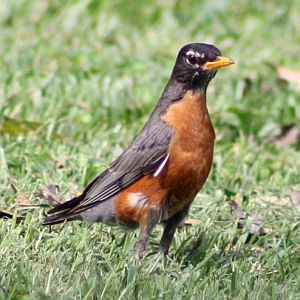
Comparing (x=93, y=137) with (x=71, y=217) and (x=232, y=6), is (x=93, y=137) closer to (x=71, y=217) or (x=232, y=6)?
(x=71, y=217)

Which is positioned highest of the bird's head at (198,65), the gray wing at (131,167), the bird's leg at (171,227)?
→ the bird's head at (198,65)

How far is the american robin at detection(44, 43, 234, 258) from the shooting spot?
5020 mm

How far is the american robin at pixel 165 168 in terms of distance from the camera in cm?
502

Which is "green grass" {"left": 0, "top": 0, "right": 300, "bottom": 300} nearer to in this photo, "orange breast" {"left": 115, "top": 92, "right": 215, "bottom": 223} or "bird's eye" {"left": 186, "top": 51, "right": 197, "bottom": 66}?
"orange breast" {"left": 115, "top": 92, "right": 215, "bottom": 223}

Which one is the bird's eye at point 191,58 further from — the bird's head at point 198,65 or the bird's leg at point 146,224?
the bird's leg at point 146,224

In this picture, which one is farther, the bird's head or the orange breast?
the bird's head

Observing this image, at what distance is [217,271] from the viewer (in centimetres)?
486

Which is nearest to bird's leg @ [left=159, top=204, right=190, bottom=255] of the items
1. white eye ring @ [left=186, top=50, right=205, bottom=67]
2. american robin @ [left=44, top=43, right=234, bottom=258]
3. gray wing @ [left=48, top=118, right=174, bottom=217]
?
american robin @ [left=44, top=43, right=234, bottom=258]

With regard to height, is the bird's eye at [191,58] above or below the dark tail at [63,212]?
above

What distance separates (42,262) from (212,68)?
160cm

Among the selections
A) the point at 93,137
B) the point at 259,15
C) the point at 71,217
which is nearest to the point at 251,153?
the point at 93,137

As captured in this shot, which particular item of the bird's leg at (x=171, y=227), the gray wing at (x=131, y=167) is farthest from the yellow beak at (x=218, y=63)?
the bird's leg at (x=171, y=227)

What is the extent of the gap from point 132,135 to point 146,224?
2317 millimetres

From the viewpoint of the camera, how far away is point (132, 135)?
734 centimetres
